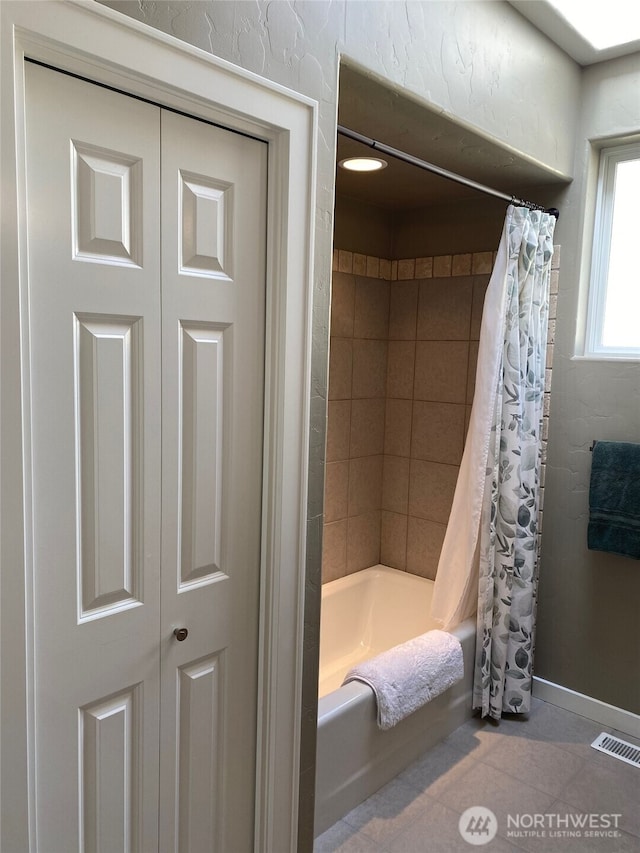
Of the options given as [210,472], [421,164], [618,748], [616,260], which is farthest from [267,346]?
[618,748]

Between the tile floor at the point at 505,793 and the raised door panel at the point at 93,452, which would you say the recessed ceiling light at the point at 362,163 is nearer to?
the raised door panel at the point at 93,452

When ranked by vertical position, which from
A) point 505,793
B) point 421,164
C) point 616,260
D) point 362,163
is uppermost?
point 362,163

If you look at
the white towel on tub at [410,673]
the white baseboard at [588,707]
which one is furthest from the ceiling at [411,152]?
the white baseboard at [588,707]

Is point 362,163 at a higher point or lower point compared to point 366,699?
higher

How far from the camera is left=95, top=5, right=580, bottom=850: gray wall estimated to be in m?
1.38

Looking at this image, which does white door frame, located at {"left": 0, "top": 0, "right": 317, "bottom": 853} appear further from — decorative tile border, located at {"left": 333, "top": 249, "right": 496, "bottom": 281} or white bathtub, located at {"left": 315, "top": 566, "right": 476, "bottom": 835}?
decorative tile border, located at {"left": 333, "top": 249, "right": 496, "bottom": 281}

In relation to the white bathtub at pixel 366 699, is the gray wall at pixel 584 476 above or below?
above

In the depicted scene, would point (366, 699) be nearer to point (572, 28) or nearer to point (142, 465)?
point (142, 465)

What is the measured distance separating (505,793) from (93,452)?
6.29ft

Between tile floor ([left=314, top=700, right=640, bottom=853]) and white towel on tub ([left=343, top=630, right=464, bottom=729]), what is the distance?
289 mm

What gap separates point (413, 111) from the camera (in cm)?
187

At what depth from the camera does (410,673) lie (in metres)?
2.29

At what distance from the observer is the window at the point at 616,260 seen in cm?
264

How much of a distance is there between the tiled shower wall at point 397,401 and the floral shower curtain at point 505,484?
1.64 feet
